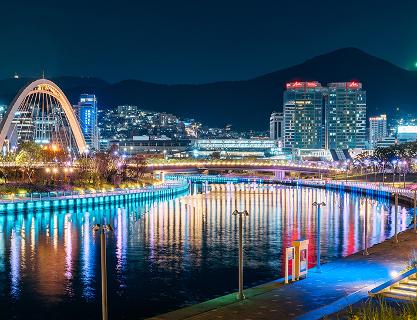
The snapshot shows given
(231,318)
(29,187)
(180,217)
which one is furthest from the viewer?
(29,187)

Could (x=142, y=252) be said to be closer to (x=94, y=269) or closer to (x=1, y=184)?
(x=94, y=269)

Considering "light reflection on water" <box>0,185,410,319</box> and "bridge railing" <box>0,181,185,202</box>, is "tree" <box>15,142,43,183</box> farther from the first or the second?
"light reflection on water" <box>0,185,410,319</box>

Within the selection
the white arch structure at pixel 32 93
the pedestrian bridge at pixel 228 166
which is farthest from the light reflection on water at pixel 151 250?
the pedestrian bridge at pixel 228 166

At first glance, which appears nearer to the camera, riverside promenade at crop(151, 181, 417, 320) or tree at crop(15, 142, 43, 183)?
riverside promenade at crop(151, 181, 417, 320)

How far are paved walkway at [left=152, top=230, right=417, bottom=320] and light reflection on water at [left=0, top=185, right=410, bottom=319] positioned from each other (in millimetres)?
5087

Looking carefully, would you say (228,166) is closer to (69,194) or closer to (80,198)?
(69,194)

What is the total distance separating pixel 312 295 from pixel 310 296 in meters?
0.17

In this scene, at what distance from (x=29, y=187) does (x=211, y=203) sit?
2204cm

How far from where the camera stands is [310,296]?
23047mm

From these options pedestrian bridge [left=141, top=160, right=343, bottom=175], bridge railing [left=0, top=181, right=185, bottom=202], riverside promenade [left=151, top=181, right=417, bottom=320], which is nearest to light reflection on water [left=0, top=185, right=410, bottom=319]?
bridge railing [left=0, top=181, right=185, bottom=202]

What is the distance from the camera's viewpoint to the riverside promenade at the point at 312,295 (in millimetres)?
20969

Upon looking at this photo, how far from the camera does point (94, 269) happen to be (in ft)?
119

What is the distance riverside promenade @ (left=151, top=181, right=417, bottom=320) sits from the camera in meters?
21.0

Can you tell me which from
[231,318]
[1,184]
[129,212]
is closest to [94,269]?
[231,318]
